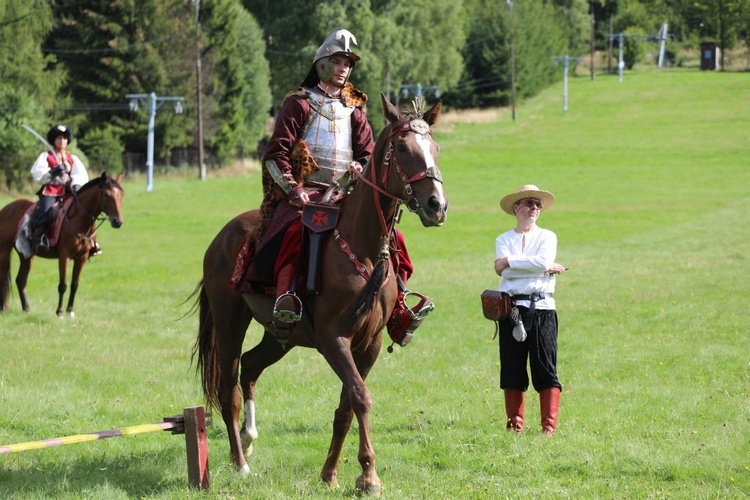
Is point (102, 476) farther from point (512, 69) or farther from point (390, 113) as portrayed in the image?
point (512, 69)

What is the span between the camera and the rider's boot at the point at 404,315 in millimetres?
7754

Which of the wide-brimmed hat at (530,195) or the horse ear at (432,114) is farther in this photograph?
the wide-brimmed hat at (530,195)

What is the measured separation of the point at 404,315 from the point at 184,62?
6310 cm

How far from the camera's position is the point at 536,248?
924cm

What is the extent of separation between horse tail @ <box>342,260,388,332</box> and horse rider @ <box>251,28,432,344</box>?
0.67m

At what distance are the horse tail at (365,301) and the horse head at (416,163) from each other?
0.58 meters

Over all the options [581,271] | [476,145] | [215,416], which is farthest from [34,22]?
[215,416]

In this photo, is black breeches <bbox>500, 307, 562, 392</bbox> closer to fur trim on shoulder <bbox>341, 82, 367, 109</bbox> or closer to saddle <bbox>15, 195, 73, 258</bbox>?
fur trim on shoulder <bbox>341, 82, 367, 109</bbox>

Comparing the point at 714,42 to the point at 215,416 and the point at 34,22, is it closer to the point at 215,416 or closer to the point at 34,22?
the point at 34,22

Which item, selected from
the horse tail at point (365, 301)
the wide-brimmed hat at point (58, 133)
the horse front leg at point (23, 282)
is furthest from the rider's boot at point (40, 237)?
the horse tail at point (365, 301)

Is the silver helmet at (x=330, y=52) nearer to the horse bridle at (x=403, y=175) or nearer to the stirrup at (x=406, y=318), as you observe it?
the horse bridle at (x=403, y=175)

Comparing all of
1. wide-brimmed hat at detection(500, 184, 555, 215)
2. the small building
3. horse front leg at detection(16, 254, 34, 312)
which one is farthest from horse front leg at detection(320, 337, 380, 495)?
the small building

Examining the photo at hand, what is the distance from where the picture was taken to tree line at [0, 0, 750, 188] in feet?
179

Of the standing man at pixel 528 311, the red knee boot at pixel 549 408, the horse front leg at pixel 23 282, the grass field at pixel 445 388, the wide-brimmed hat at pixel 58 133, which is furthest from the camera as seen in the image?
the horse front leg at pixel 23 282
